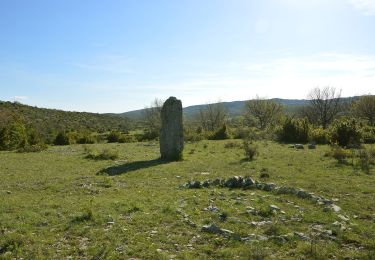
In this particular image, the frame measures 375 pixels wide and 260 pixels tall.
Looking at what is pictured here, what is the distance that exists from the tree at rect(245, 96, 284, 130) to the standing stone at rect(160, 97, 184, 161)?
4109 centimetres

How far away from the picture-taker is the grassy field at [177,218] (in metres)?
7.17

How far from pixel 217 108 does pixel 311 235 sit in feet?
193

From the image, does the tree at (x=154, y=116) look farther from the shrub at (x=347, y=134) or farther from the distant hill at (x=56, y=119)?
the shrub at (x=347, y=134)

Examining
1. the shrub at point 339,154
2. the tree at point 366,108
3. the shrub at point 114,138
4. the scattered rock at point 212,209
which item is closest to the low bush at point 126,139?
the shrub at point 114,138

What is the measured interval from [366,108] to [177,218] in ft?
196

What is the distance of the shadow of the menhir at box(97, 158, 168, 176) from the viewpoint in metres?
17.8

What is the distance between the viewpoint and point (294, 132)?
115ft

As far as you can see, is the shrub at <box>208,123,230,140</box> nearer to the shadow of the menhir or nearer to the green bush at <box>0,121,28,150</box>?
the green bush at <box>0,121,28,150</box>

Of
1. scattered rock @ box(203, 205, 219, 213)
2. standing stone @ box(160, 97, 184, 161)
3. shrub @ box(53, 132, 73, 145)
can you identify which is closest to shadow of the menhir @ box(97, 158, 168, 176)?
standing stone @ box(160, 97, 184, 161)

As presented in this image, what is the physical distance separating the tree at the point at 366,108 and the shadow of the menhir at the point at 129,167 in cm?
4815

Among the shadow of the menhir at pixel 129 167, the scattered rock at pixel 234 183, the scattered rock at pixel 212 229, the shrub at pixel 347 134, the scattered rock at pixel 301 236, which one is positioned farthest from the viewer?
the shrub at pixel 347 134

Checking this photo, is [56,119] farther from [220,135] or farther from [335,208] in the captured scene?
[335,208]

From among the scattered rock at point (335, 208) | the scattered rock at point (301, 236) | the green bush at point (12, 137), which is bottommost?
the scattered rock at point (335, 208)

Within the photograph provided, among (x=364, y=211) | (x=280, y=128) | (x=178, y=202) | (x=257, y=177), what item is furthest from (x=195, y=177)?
(x=280, y=128)
